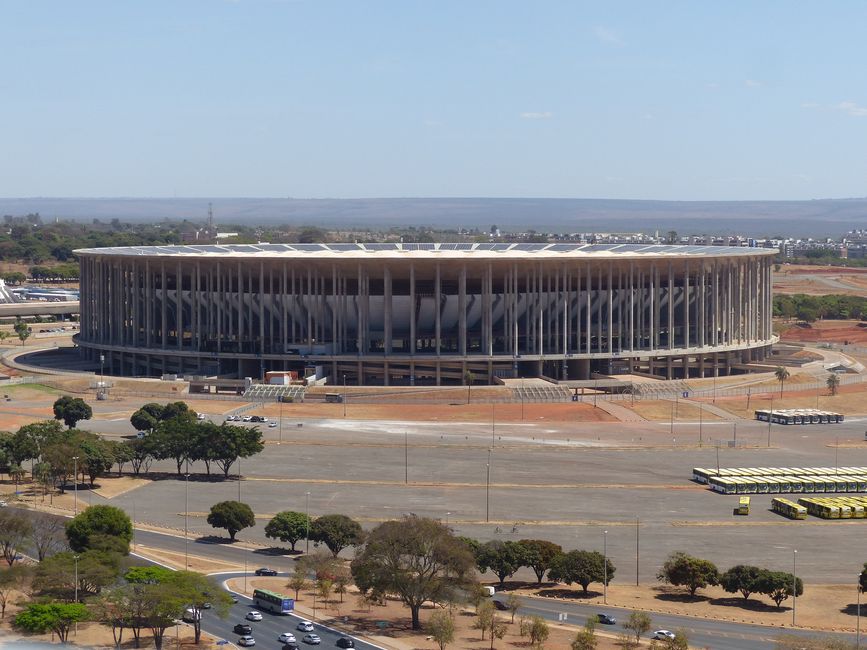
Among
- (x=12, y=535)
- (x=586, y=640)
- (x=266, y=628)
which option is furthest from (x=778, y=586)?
(x=12, y=535)

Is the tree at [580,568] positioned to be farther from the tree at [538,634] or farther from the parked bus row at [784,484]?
the parked bus row at [784,484]

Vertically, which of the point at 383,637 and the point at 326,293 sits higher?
the point at 326,293

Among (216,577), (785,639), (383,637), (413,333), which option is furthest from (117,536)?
(413,333)

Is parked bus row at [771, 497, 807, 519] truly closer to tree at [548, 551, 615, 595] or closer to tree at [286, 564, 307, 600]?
tree at [548, 551, 615, 595]

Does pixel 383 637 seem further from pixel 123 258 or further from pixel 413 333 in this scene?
pixel 123 258

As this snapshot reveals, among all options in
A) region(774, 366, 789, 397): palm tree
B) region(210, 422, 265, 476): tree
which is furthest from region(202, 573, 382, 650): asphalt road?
region(774, 366, 789, 397): palm tree

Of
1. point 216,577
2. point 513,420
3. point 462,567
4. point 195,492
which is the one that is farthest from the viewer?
point 513,420
